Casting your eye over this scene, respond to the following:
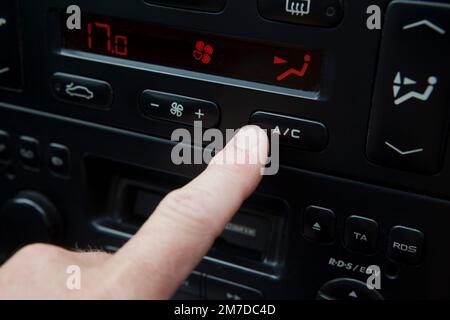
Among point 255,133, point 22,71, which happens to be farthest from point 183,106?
point 22,71

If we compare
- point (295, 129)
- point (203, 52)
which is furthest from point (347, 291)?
point (203, 52)

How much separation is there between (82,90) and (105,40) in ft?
0.20

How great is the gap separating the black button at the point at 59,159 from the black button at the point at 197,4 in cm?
22

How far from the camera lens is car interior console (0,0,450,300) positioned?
50 cm

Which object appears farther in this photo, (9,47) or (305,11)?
(9,47)

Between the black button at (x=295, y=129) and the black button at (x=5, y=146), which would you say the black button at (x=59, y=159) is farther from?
the black button at (x=295, y=129)

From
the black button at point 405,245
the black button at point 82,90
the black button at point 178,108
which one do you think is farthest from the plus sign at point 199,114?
the black button at point 405,245

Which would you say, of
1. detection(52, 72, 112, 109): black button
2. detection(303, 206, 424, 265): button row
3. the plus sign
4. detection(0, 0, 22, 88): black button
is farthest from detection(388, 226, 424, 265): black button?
detection(0, 0, 22, 88): black button

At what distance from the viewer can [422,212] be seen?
0.53 m

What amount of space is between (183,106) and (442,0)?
0.26m

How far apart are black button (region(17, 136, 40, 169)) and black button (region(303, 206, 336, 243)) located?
0.33 metres

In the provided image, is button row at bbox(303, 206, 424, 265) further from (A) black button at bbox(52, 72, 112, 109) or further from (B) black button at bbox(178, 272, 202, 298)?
(A) black button at bbox(52, 72, 112, 109)

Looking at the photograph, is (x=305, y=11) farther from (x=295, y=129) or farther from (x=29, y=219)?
(x=29, y=219)

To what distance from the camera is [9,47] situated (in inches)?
26.2
